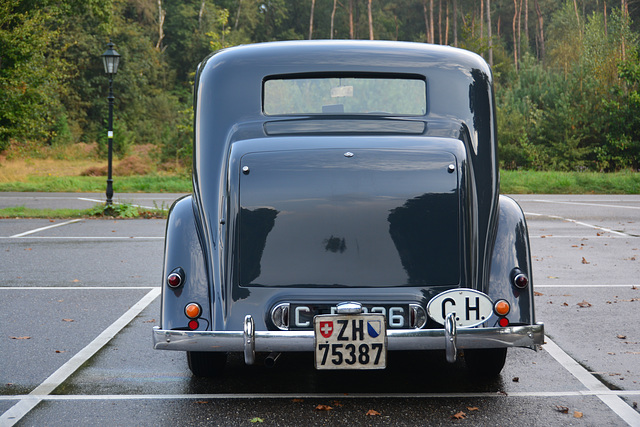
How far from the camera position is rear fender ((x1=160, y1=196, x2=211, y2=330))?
430cm

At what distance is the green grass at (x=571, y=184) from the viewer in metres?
26.7

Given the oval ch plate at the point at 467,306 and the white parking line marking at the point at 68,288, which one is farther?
the white parking line marking at the point at 68,288

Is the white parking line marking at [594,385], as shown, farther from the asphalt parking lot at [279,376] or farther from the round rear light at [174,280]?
the round rear light at [174,280]

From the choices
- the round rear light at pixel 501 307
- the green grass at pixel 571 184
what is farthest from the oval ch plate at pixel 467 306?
the green grass at pixel 571 184

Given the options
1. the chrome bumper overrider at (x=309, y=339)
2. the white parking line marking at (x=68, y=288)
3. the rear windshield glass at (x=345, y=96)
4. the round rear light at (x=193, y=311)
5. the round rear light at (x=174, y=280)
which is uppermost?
the rear windshield glass at (x=345, y=96)

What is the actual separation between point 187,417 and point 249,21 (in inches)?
2679

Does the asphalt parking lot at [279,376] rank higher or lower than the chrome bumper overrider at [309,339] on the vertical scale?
lower

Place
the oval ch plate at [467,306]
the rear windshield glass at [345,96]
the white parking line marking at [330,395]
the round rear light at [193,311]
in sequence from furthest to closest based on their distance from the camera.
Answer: the rear windshield glass at [345,96] < the white parking line marking at [330,395] < the round rear light at [193,311] < the oval ch plate at [467,306]

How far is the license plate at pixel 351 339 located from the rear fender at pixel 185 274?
2.40ft

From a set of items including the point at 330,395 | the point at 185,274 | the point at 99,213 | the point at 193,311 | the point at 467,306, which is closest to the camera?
the point at 467,306

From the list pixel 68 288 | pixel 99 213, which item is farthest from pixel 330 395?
pixel 99 213

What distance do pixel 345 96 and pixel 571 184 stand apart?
80.3 ft

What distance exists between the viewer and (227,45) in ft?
88.0

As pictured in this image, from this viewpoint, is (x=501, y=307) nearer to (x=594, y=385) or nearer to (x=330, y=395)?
(x=594, y=385)
